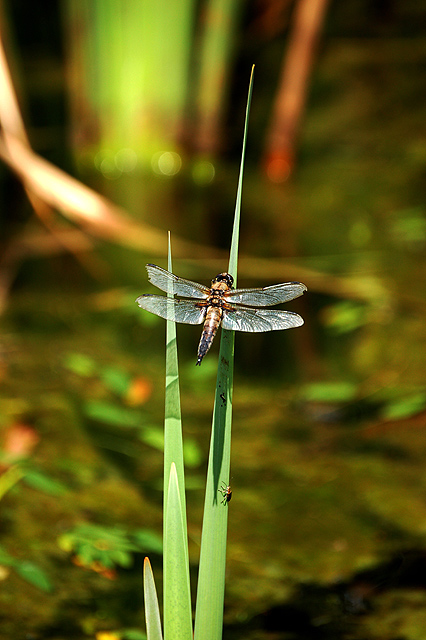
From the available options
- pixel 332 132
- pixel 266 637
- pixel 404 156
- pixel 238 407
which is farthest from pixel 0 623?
pixel 332 132

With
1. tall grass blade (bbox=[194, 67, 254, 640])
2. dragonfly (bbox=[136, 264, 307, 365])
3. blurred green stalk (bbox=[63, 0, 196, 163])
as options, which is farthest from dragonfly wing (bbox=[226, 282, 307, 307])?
blurred green stalk (bbox=[63, 0, 196, 163])

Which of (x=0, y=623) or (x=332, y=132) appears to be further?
(x=332, y=132)

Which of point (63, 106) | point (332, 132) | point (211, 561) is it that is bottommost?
point (211, 561)

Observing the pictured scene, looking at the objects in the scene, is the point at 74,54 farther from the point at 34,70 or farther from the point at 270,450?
the point at 270,450

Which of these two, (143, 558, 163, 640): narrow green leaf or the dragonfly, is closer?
(143, 558, 163, 640): narrow green leaf

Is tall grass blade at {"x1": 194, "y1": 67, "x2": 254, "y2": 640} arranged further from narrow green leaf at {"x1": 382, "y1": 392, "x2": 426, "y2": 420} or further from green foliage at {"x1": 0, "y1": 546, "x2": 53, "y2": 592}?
narrow green leaf at {"x1": 382, "y1": 392, "x2": 426, "y2": 420}

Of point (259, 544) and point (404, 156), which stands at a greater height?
point (404, 156)
